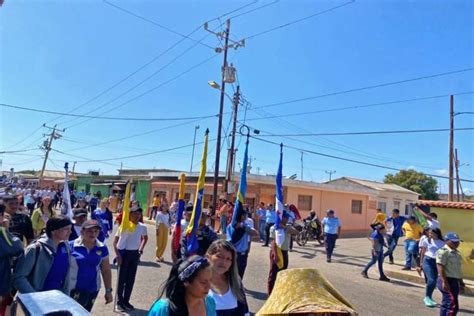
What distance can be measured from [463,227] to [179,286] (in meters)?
11.5

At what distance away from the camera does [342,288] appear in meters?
9.06

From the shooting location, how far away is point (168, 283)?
7.94 feet

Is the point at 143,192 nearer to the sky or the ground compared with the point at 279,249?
nearer to the sky

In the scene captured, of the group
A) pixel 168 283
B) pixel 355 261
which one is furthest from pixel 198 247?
pixel 355 261

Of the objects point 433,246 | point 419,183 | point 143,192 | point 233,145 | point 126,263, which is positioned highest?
point 419,183

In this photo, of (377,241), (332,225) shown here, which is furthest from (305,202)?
(377,241)

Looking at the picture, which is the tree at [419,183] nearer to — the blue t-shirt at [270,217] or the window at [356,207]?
the window at [356,207]

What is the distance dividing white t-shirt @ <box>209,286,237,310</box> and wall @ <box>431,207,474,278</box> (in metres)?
10.0

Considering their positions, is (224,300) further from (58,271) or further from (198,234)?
(198,234)

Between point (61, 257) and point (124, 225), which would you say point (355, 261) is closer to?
point (124, 225)

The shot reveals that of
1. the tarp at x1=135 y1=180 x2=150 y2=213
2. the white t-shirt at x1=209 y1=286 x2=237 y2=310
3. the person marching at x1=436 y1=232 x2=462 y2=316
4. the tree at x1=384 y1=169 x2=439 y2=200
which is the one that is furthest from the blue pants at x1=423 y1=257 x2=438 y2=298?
the tree at x1=384 y1=169 x2=439 y2=200

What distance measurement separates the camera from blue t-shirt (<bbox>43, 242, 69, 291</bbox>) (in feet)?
11.6

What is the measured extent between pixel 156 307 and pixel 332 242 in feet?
38.1

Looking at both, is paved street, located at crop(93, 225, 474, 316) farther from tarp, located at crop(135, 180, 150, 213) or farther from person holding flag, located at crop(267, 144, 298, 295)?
tarp, located at crop(135, 180, 150, 213)
